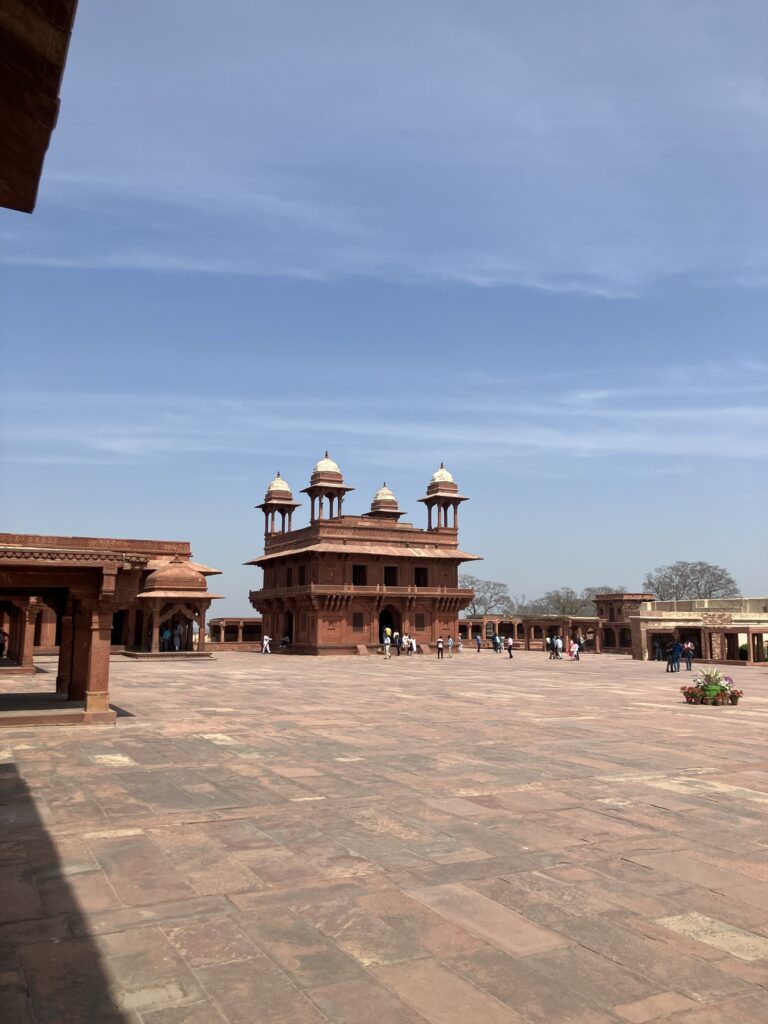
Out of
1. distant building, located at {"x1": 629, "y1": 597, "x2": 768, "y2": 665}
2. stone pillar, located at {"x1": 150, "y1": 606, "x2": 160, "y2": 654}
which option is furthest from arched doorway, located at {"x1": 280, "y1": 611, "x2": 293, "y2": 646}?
distant building, located at {"x1": 629, "y1": 597, "x2": 768, "y2": 665}

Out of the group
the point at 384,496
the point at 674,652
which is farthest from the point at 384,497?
the point at 674,652

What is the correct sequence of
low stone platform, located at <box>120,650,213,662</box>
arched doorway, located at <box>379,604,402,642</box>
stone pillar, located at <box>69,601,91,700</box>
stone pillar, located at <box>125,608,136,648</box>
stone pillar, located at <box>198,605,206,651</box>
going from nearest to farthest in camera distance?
stone pillar, located at <box>69,601,91,700</box> < low stone platform, located at <box>120,650,213,662</box> < stone pillar, located at <box>198,605,206,651</box> < stone pillar, located at <box>125,608,136,648</box> < arched doorway, located at <box>379,604,402,642</box>

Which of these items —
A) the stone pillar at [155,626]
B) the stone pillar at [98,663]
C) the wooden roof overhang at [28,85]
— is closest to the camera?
the wooden roof overhang at [28,85]

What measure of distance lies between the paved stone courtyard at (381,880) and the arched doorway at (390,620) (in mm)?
34554

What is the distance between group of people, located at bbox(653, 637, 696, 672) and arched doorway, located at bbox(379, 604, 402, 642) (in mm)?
13539

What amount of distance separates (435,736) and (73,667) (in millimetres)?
6681

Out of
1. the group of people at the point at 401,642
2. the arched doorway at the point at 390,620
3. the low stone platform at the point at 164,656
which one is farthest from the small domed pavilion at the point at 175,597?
the arched doorway at the point at 390,620

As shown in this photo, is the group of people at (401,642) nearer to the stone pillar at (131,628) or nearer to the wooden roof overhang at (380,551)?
the wooden roof overhang at (380,551)

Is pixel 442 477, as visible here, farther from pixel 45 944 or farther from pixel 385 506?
pixel 45 944

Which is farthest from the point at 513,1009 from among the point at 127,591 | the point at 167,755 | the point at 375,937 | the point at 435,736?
the point at 127,591

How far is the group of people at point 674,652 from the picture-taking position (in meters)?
28.4

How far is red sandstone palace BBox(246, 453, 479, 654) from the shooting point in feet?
138

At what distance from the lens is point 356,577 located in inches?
1752

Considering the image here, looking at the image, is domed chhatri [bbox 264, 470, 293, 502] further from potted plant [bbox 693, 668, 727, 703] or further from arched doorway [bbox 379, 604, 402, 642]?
potted plant [bbox 693, 668, 727, 703]
